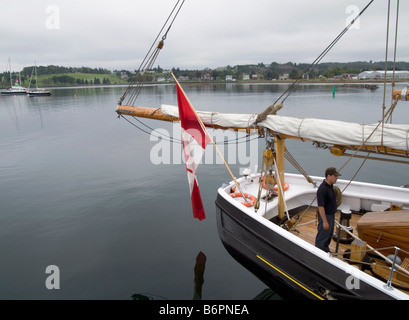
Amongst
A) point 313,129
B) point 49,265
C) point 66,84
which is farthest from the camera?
point 66,84

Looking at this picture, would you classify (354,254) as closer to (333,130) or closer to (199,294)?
(333,130)

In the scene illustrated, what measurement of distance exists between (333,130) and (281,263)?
11.9 ft

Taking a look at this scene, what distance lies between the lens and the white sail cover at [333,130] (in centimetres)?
646

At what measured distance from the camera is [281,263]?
7641 mm

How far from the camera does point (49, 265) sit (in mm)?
10289

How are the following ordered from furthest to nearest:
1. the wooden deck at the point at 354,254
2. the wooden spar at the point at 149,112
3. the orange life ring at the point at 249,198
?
the wooden spar at the point at 149,112, the orange life ring at the point at 249,198, the wooden deck at the point at 354,254

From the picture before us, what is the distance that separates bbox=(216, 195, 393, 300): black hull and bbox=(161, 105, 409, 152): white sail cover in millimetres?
2595

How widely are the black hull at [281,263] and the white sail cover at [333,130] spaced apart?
260cm

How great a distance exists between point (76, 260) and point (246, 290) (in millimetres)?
6048

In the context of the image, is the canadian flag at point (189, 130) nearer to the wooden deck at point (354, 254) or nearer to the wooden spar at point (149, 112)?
the wooden spar at point (149, 112)

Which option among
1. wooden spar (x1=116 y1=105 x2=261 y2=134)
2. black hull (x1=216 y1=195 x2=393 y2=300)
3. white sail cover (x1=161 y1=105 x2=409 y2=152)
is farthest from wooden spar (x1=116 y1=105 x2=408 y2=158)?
black hull (x1=216 y1=195 x2=393 y2=300)

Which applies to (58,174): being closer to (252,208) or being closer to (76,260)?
(76,260)

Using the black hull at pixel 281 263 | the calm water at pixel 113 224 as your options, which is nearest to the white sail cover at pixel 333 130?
the black hull at pixel 281 263
